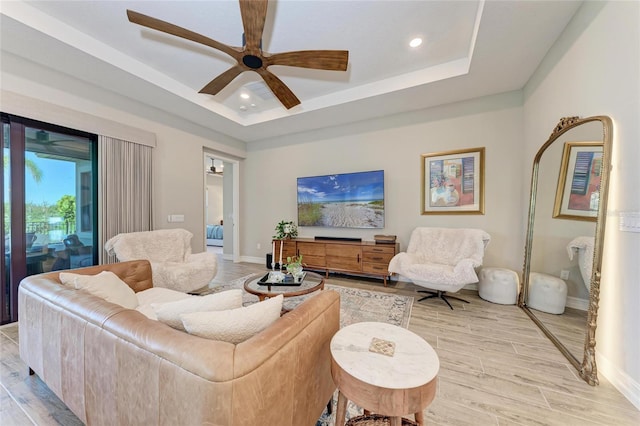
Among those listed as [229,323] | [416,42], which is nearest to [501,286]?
[416,42]

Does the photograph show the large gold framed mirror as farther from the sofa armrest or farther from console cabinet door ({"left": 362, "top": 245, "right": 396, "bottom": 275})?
the sofa armrest

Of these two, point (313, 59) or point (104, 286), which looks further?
point (313, 59)

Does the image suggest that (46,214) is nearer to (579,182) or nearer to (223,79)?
(223,79)

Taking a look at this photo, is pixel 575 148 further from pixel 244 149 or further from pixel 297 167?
pixel 244 149

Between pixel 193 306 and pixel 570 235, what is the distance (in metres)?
3.03

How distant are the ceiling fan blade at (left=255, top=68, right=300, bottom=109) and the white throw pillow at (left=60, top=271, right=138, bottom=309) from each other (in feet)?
7.05

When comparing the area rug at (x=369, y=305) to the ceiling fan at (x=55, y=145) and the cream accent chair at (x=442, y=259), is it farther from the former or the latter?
the ceiling fan at (x=55, y=145)

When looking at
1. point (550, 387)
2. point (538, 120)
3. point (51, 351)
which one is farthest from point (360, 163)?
point (51, 351)

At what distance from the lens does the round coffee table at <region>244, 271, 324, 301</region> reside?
2.18 metres

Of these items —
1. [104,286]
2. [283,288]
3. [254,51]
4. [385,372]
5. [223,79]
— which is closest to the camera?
[385,372]

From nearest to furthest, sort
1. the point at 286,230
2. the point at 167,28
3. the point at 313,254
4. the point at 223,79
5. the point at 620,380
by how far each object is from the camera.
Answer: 1. the point at 620,380
2. the point at 167,28
3. the point at 223,79
4. the point at 313,254
5. the point at 286,230

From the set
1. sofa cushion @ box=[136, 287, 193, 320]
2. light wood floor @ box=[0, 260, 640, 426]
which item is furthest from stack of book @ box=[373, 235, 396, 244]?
sofa cushion @ box=[136, 287, 193, 320]

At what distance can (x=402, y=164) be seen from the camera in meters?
4.07

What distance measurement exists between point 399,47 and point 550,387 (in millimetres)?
3320
